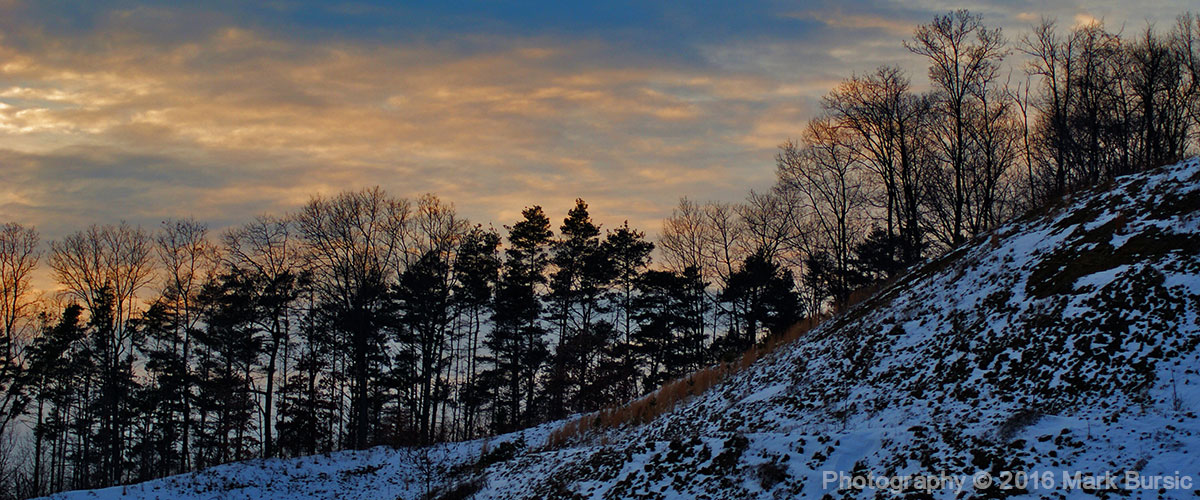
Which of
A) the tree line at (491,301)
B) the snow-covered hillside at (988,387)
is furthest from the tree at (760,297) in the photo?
the snow-covered hillside at (988,387)

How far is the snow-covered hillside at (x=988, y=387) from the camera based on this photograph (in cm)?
792

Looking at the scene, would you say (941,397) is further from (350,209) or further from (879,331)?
(350,209)

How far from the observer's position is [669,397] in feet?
71.7

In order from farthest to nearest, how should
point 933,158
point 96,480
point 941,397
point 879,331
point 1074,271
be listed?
point 96,480
point 933,158
point 879,331
point 1074,271
point 941,397

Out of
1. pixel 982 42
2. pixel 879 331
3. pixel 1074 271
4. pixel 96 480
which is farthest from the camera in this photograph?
pixel 96 480

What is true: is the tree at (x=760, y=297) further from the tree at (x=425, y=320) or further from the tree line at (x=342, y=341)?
the tree at (x=425, y=320)

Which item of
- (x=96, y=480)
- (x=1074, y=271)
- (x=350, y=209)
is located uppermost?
(x=350, y=209)

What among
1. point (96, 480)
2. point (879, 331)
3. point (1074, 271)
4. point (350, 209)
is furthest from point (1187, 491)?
point (96, 480)

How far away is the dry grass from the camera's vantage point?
69.6 ft

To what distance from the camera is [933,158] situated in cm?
3394

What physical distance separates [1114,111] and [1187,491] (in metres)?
38.0

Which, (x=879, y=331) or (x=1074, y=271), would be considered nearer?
(x=1074, y=271)

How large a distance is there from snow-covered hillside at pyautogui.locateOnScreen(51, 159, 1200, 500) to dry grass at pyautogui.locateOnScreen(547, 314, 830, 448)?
1.81 meters

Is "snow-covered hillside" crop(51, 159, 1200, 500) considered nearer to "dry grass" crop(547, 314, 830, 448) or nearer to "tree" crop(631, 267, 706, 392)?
"dry grass" crop(547, 314, 830, 448)
